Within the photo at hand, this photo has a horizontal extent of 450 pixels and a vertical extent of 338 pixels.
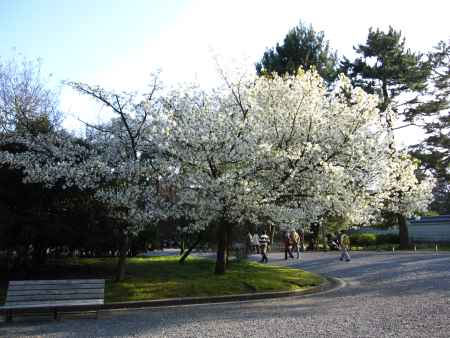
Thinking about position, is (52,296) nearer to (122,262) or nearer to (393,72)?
(122,262)

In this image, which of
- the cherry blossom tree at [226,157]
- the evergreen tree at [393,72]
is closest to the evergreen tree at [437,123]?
the evergreen tree at [393,72]

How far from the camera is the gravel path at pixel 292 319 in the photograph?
7164 millimetres

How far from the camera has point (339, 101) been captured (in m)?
15.1

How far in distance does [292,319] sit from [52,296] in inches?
197

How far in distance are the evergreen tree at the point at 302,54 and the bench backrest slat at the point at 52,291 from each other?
25.4m

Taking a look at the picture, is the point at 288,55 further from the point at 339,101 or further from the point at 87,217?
the point at 87,217

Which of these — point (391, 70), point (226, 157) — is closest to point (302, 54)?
point (391, 70)

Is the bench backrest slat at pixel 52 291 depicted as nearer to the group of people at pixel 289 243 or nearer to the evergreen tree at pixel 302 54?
the group of people at pixel 289 243

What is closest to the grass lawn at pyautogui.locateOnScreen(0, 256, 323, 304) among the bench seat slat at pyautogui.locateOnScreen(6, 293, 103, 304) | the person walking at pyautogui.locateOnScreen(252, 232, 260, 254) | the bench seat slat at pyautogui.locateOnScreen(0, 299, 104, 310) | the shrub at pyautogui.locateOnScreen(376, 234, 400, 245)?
the bench seat slat at pyautogui.locateOnScreen(6, 293, 103, 304)

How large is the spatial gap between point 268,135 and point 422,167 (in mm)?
22478

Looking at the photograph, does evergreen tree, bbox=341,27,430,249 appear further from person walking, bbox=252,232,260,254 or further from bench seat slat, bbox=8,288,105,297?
bench seat slat, bbox=8,288,105,297

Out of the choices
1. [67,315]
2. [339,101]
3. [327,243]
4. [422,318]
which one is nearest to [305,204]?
[339,101]

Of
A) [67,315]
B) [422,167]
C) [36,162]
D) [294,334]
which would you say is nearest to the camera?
[294,334]

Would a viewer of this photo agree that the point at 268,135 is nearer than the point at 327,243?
Yes
